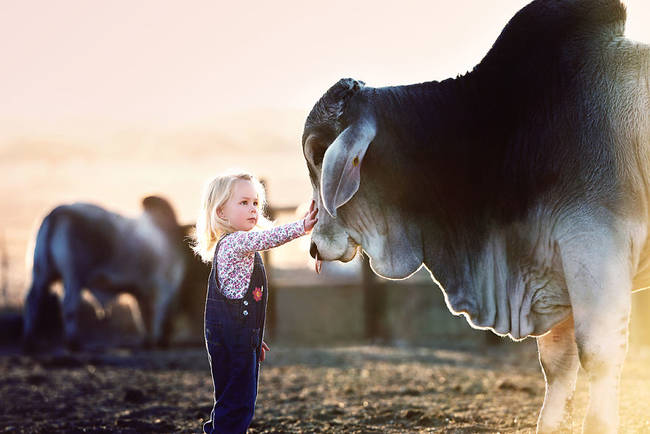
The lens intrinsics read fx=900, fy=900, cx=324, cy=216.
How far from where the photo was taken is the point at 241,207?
3.45 m

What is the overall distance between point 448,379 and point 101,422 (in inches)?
110

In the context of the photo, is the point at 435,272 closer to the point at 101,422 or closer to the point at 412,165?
the point at 412,165

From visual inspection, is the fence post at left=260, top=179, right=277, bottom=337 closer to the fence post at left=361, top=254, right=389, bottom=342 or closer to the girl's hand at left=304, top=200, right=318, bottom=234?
the fence post at left=361, top=254, right=389, bottom=342

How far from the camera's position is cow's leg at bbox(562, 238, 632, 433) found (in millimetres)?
2992

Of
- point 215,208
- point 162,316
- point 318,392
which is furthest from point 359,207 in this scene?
A: point 162,316

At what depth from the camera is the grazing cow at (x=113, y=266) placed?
1045 centimetres

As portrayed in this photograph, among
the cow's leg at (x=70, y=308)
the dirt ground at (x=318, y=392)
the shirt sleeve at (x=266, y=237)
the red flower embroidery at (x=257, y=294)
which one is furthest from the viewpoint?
the cow's leg at (x=70, y=308)

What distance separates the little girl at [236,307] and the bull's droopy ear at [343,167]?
16 centimetres

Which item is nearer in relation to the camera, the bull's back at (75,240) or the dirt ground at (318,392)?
the dirt ground at (318,392)

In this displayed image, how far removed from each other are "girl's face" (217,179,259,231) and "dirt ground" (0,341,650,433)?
4.58 ft

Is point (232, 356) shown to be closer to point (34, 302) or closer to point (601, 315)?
point (601, 315)

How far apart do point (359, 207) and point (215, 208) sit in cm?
56

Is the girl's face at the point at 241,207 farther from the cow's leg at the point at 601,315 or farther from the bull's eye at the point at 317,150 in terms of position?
the cow's leg at the point at 601,315

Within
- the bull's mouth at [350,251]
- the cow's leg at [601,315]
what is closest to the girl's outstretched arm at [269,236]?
the bull's mouth at [350,251]
